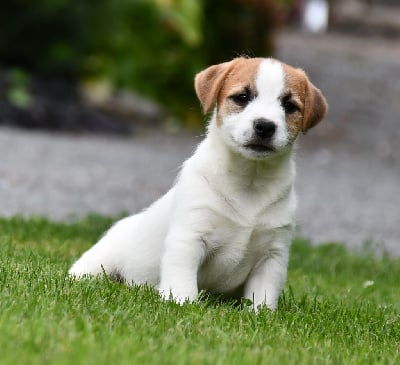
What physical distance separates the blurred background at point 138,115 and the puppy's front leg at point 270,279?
4.63m

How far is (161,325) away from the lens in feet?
12.9

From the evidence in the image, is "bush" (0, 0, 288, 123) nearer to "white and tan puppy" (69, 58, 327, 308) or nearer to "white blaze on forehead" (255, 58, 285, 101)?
"white and tan puppy" (69, 58, 327, 308)

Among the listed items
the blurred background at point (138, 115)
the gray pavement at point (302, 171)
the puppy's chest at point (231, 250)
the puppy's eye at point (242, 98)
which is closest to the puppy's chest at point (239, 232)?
the puppy's chest at point (231, 250)

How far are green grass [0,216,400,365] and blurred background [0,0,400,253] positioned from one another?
4.14 meters

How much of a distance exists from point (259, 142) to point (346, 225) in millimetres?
5835

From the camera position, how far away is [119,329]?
3750 mm

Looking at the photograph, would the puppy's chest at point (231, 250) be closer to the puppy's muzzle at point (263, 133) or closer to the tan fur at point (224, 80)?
the puppy's muzzle at point (263, 133)

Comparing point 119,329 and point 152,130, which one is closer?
point 119,329

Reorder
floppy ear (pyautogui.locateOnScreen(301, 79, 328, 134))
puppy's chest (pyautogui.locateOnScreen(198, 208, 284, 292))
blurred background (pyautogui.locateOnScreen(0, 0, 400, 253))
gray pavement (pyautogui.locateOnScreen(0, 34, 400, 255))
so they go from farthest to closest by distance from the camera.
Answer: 1. blurred background (pyautogui.locateOnScreen(0, 0, 400, 253))
2. gray pavement (pyautogui.locateOnScreen(0, 34, 400, 255))
3. floppy ear (pyautogui.locateOnScreen(301, 79, 328, 134))
4. puppy's chest (pyautogui.locateOnScreen(198, 208, 284, 292))

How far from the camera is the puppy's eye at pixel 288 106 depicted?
15.7ft

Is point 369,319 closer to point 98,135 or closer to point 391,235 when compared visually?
point 391,235

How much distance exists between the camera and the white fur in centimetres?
464

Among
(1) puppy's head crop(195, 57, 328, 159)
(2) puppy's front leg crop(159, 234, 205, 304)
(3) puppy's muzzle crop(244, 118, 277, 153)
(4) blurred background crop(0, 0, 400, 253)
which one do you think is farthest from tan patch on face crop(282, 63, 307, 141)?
(4) blurred background crop(0, 0, 400, 253)

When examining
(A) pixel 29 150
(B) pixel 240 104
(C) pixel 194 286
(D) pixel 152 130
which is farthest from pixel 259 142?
(D) pixel 152 130
